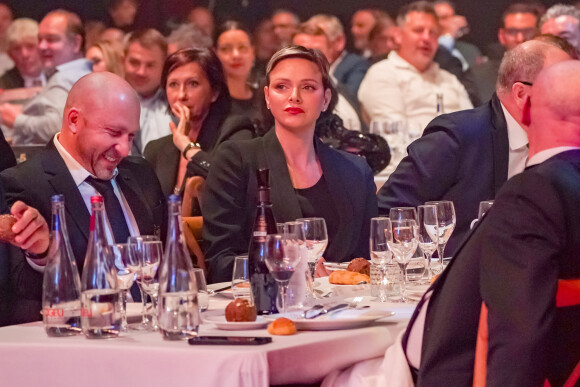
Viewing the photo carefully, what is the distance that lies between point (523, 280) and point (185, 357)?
672 mm

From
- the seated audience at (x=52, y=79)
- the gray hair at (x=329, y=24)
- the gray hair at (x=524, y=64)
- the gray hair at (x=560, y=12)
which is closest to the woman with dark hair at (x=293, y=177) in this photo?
the gray hair at (x=524, y=64)

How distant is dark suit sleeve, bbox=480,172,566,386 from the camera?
1.83 meters

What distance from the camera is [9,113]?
869 cm

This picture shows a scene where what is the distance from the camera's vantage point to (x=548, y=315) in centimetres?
185

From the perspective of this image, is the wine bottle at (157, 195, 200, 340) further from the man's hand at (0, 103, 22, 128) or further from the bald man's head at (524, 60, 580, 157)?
the man's hand at (0, 103, 22, 128)

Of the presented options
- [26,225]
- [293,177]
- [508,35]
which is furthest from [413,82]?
[26,225]

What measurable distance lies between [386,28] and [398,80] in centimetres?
83

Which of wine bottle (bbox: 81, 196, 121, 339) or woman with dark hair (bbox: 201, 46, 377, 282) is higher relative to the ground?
woman with dark hair (bbox: 201, 46, 377, 282)

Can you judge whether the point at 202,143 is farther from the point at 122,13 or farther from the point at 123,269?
the point at 123,269

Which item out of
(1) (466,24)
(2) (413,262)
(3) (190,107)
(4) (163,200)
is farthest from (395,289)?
(1) (466,24)

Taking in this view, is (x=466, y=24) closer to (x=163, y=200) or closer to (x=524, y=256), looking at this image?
(x=163, y=200)

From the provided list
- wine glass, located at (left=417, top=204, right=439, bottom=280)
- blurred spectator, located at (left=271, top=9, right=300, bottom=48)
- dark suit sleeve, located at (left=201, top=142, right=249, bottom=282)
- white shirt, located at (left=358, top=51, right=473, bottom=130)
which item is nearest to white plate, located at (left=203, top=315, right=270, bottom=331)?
wine glass, located at (left=417, top=204, right=439, bottom=280)

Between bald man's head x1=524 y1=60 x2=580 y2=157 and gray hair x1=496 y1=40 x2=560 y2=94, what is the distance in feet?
5.67

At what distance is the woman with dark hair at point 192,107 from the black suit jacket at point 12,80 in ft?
9.88
